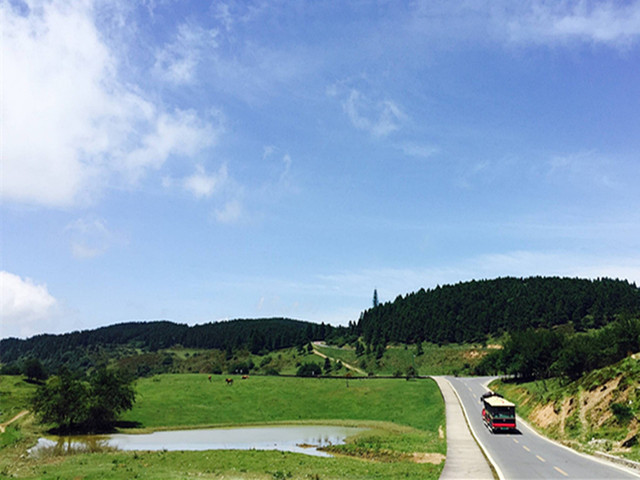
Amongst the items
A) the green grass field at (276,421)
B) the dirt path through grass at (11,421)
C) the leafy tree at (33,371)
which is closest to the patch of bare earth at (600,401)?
the green grass field at (276,421)

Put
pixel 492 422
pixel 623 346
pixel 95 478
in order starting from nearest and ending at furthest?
pixel 95 478
pixel 492 422
pixel 623 346

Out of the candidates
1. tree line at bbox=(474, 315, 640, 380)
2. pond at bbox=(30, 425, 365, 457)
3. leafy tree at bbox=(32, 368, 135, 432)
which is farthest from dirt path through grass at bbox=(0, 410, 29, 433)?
tree line at bbox=(474, 315, 640, 380)

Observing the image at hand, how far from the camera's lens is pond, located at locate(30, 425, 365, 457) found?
57.6 m

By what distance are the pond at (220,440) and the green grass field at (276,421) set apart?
3.80 meters

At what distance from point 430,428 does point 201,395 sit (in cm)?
4949

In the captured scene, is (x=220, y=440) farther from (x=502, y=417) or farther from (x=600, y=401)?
(x=600, y=401)

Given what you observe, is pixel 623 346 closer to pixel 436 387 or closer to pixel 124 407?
pixel 436 387

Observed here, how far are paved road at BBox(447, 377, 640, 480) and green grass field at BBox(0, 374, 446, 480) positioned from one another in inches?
196

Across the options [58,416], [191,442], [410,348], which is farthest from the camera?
[410,348]

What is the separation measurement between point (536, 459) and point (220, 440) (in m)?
41.3

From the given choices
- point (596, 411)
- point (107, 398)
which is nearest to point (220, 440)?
point (107, 398)

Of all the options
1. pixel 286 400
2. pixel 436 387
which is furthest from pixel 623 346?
pixel 286 400

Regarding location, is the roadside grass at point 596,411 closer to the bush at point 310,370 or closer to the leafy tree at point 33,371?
the bush at point 310,370

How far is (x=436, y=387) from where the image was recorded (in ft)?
328
